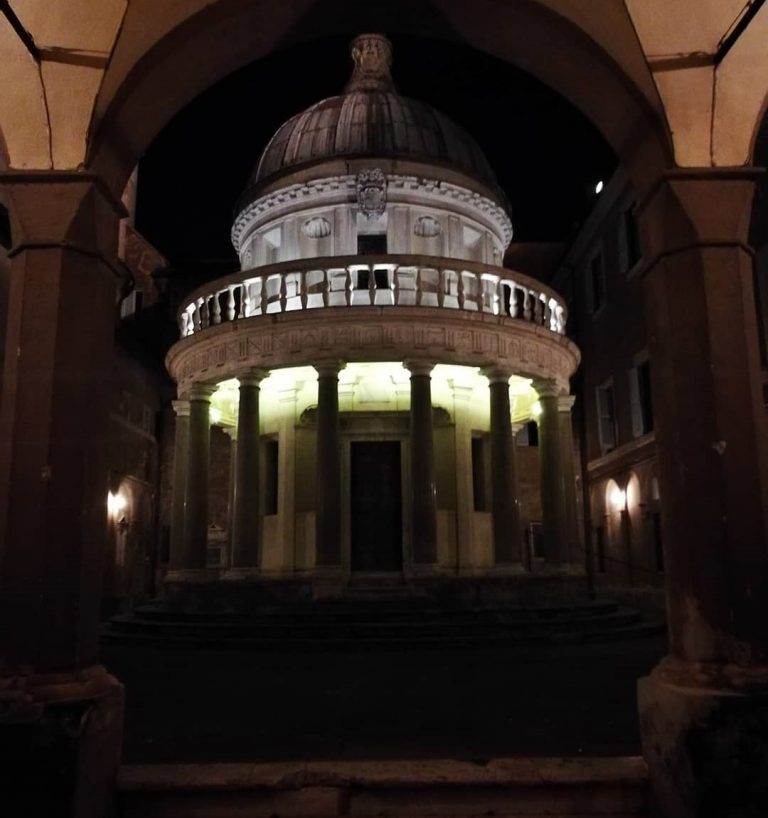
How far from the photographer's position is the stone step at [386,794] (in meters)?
4.82

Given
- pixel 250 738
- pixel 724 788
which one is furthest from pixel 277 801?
pixel 724 788

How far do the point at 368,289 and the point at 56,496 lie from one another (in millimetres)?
14301

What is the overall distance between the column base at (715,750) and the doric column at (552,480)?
14.4 m

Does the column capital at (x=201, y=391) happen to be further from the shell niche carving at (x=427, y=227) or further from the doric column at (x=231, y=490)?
the shell niche carving at (x=427, y=227)

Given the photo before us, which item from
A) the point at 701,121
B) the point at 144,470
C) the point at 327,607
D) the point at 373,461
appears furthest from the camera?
the point at 144,470

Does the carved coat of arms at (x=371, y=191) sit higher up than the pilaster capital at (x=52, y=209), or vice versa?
the carved coat of arms at (x=371, y=191)

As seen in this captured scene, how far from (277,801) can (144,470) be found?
2879 centimetres

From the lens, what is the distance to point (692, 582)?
4.96 meters

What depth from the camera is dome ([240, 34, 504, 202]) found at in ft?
74.7

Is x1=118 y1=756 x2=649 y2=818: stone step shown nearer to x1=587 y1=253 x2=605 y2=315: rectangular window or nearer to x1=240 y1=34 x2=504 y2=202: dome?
x1=240 y1=34 x2=504 y2=202: dome

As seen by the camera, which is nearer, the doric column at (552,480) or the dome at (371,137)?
the doric column at (552,480)

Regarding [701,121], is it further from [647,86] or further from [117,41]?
[117,41]

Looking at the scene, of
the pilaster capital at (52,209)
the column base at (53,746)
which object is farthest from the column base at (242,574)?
the pilaster capital at (52,209)

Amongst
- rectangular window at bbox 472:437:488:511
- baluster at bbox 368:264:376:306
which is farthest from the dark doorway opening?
baluster at bbox 368:264:376:306
